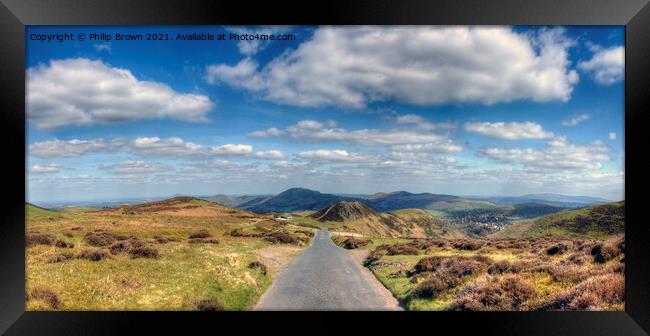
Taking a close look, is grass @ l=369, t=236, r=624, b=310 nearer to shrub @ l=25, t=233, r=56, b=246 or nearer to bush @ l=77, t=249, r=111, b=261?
bush @ l=77, t=249, r=111, b=261

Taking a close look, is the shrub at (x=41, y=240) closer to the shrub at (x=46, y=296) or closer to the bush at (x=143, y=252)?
the bush at (x=143, y=252)

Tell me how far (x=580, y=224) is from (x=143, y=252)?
101 meters

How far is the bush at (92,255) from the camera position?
24.4 m

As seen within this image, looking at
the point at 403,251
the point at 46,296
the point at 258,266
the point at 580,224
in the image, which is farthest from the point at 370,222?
the point at 46,296

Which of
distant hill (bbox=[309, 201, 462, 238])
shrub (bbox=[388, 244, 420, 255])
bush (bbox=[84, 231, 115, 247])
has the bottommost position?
distant hill (bbox=[309, 201, 462, 238])

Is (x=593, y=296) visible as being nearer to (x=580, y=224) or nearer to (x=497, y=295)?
(x=497, y=295)

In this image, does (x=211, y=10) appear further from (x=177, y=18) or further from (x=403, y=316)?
(x=403, y=316)

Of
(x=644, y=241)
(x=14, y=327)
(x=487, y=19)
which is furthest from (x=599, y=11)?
(x=14, y=327)

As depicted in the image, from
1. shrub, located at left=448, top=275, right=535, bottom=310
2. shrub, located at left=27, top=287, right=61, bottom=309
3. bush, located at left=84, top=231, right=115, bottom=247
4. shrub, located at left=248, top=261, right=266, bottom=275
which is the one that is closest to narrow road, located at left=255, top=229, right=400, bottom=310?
shrub, located at left=248, top=261, right=266, bottom=275

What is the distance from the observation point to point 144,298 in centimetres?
1756

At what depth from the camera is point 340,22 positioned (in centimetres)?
1534

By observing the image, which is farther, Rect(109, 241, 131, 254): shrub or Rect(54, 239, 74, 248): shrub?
Rect(54, 239, 74, 248): shrub

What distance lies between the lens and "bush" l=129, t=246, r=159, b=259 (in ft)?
86.3

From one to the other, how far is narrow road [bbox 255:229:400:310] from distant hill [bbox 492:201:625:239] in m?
75.1
